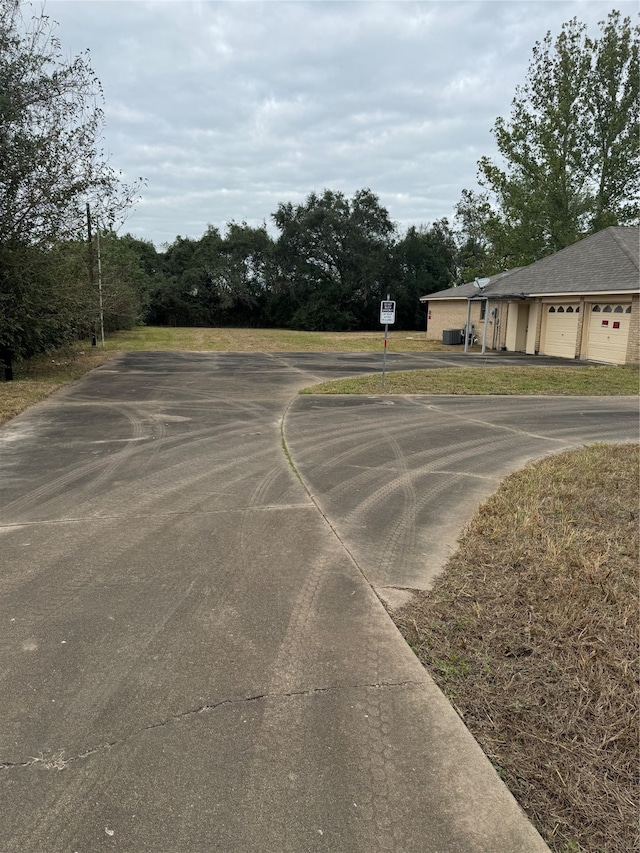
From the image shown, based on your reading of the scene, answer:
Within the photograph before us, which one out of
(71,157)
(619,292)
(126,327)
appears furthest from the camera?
(126,327)

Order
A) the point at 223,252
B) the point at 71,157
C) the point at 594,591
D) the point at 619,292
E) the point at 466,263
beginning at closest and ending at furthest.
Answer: the point at 594,591 → the point at 71,157 → the point at 619,292 → the point at 223,252 → the point at 466,263

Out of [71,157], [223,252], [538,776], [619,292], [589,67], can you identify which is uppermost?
[589,67]

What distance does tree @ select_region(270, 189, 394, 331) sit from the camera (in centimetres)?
5022

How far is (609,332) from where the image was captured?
20.0 m

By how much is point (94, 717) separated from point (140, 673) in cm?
33

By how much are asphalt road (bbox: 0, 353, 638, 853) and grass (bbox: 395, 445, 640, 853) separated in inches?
6.1

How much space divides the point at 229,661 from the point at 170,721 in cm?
47

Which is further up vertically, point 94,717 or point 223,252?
point 223,252

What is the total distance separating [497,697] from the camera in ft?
8.63

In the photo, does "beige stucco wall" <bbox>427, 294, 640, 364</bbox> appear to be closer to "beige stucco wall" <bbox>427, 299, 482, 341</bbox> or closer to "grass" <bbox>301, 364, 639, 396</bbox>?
"beige stucco wall" <bbox>427, 299, 482, 341</bbox>

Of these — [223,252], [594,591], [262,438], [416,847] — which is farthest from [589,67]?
[416,847]

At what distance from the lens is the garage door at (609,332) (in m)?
19.2

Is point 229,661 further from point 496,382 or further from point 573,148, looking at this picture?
point 573,148

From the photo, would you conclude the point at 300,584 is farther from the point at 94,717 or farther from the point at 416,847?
the point at 416,847
